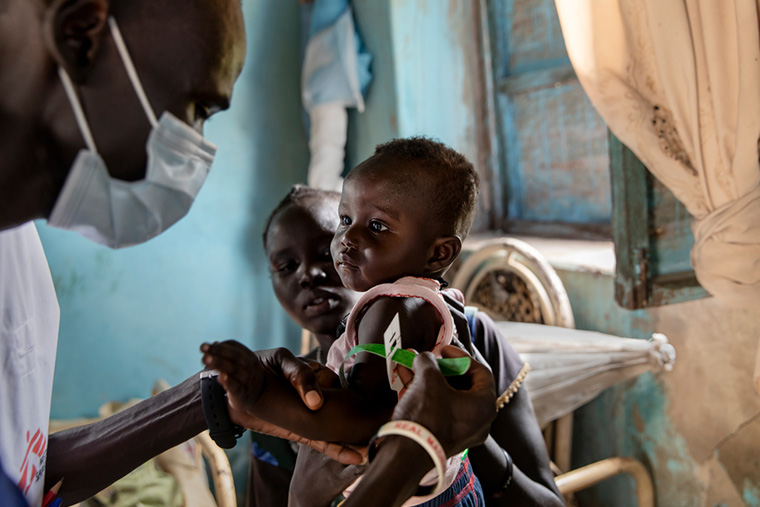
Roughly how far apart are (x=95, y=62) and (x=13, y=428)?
1.54 feet

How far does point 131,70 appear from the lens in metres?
0.57

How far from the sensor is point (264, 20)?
297cm

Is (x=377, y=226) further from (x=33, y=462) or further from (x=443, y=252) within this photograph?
(x=33, y=462)

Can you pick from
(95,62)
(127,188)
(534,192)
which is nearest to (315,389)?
(127,188)

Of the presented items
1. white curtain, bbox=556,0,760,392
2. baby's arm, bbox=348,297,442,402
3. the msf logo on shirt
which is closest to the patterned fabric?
baby's arm, bbox=348,297,442,402

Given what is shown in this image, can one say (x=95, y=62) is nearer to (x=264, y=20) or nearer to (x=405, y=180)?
(x=405, y=180)

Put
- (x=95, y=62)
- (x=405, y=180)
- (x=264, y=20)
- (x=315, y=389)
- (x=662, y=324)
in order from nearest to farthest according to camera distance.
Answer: (x=95, y=62)
(x=315, y=389)
(x=405, y=180)
(x=662, y=324)
(x=264, y=20)

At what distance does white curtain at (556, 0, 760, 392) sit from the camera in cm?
108

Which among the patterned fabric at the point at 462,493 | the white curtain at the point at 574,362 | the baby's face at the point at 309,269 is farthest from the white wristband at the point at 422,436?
the white curtain at the point at 574,362

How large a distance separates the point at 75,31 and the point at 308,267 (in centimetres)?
80

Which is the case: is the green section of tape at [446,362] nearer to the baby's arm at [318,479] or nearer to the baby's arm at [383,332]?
the baby's arm at [383,332]

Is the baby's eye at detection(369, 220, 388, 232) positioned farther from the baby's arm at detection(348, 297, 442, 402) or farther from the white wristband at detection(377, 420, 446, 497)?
the white wristband at detection(377, 420, 446, 497)

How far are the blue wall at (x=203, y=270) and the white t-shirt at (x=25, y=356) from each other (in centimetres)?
188

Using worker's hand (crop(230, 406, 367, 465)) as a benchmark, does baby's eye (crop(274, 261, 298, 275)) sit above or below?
above
